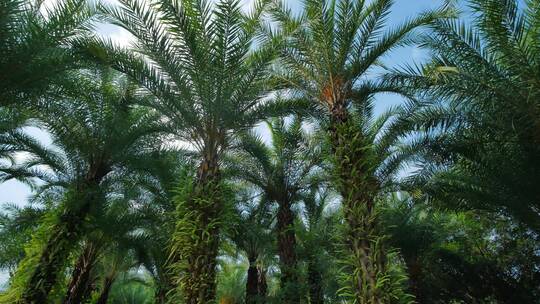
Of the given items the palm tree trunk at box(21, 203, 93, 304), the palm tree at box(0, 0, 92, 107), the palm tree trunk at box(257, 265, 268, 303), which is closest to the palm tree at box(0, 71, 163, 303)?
the palm tree trunk at box(21, 203, 93, 304)

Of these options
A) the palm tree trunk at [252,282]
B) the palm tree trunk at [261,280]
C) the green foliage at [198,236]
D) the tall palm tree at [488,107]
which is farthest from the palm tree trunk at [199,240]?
the palm tree trunk at [261,280]

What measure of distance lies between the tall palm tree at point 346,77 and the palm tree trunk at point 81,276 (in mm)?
8347

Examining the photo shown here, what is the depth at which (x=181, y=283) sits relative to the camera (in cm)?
694

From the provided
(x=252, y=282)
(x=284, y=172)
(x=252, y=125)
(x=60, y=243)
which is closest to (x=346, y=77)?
(x=252, y=125)

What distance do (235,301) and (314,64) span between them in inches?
884

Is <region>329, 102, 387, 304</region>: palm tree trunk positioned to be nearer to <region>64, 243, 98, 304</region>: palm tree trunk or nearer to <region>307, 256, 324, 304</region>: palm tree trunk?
<region>307, 256, 324, 304</region>: palm tree trunk

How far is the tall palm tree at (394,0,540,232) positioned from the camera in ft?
26.0

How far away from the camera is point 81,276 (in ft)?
42.0

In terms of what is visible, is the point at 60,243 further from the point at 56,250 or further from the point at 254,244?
the point at 254,244

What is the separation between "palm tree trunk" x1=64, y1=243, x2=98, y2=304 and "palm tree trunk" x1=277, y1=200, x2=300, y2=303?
228 inches

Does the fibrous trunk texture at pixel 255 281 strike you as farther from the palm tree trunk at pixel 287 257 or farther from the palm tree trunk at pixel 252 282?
the palm tree trunk at pixel 287 257

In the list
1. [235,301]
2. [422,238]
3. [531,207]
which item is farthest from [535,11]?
[235,301]

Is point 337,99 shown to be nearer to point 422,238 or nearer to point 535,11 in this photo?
point 535,11

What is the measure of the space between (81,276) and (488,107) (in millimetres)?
11798
